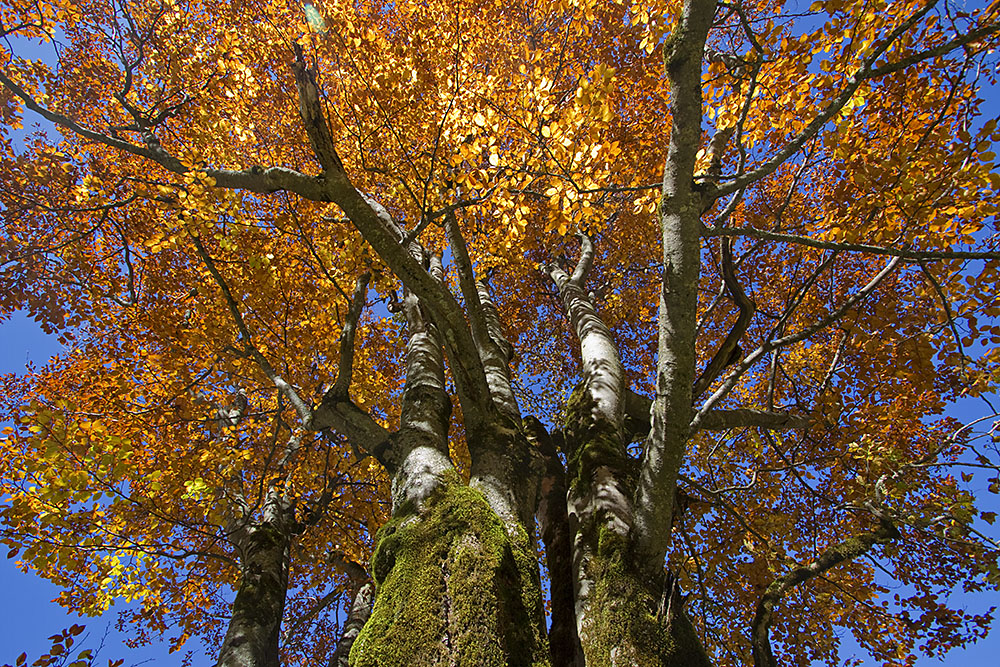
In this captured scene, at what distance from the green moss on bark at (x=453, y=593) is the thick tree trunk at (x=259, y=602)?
119 inches

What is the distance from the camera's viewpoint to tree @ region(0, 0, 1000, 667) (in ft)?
10.8

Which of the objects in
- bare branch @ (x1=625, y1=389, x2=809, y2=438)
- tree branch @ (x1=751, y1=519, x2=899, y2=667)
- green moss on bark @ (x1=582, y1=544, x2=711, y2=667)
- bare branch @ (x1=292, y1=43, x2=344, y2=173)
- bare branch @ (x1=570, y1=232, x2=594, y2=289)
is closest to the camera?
green moss on bark @ (x1=582, y1=544, x2=711, y2=667)

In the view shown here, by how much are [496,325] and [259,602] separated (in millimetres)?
4550

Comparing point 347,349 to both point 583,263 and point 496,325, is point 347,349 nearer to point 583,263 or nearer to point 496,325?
point 496,325

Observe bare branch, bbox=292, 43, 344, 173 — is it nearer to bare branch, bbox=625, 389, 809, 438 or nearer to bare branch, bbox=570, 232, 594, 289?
bare branch, bbox=625, 389, 809, 438

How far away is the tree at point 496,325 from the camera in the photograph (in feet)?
10.8

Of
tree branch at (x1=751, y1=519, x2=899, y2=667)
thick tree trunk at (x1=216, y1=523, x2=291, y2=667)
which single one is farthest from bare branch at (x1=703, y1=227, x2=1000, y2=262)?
thick tree trunk at (x1=216, y1=523, x2=291, y2=667)

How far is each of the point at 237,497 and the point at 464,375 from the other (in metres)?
5.17

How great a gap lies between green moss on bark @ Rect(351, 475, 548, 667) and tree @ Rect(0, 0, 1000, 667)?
0.02 m

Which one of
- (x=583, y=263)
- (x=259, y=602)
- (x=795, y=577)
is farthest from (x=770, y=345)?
(x=259, y=602)

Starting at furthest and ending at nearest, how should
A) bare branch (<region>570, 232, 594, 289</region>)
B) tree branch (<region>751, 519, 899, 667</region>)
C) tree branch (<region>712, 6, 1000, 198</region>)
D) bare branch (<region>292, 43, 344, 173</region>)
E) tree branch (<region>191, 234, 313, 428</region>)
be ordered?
1. bare branch (<region>570, 232, 594, 289</region>)
2. tree branch (<region>191, 234, 313, 428</region>)
3. tree branch (<region>751, 519, 899, 667</region>)
4. bare branch (<region>292, 43, 344, 173</region>)
5. tree branch (<region>712, 6, 1000, 198</region>)

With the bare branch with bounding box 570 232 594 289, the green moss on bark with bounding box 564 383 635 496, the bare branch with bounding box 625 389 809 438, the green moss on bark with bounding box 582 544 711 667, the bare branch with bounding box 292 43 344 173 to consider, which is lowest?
the green moss on bark with bounding box 582 544 711 667

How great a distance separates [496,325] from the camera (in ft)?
23.0

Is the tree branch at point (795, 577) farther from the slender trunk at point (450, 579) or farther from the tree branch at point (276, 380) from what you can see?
the tree branch at point (276, 380)
